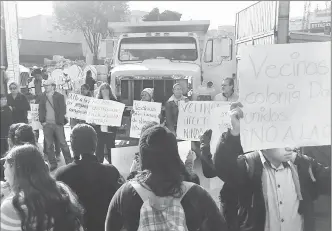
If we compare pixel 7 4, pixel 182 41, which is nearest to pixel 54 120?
pixel 7 4

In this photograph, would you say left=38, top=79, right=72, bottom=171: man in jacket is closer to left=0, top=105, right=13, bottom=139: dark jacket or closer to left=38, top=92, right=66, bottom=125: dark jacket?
left=38, top=92, right=66, bottom=125: dark jacket

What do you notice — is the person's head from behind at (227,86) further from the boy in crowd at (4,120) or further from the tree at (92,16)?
the tree at (92,16)

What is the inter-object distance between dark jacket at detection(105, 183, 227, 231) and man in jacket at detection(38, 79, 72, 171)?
19.0 ft

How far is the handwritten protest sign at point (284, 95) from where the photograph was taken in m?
2.48

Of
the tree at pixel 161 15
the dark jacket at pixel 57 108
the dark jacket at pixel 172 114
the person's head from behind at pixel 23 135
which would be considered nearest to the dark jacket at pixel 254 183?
the person's head from behind at pixel 23 135

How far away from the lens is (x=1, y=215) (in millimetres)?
2133

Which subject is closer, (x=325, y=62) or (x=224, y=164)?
(x=325, y=62)

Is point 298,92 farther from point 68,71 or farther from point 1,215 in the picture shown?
point 68,71

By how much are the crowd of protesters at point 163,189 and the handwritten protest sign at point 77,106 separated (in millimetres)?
4163

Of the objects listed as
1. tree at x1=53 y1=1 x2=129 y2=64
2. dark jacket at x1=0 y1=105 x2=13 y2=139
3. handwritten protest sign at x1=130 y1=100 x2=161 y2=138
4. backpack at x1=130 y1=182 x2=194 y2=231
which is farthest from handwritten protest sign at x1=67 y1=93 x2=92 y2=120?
backpack at x1=130 y1=182 x2=194 y2=231

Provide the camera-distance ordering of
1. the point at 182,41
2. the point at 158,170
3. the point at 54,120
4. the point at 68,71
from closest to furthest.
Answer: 1. the point at 158,170
2. the point at 54,120
3. the point at 182,41
4. the point at 68,71

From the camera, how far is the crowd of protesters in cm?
205

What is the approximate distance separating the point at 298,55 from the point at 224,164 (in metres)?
0.80

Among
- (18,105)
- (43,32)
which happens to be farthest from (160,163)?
(43,32)
